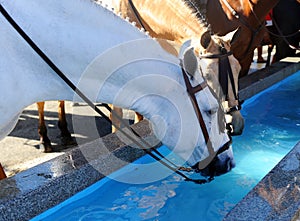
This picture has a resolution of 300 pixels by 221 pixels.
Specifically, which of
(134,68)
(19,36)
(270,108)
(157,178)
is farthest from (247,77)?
(19,36)

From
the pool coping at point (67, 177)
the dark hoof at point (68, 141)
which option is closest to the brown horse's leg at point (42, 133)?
the dark hoof at point (68, 141)

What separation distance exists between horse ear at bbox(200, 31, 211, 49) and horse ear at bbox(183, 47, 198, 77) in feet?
2.08

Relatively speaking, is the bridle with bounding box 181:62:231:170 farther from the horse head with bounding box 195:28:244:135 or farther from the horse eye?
the horse head with bounding box 195:28:244:135

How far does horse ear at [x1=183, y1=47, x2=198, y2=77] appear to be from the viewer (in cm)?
193

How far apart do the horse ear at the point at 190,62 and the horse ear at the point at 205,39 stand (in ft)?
2.08

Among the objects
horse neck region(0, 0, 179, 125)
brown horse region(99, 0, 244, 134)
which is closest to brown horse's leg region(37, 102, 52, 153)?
brown horse region(99, 0, 244, 134)

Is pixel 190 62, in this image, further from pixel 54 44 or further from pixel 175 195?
pixel 175 195

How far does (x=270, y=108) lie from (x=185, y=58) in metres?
3.68

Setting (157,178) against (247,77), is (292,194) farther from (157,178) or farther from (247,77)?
(247,77)

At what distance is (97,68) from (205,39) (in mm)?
1003

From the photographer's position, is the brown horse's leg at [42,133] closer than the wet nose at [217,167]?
No

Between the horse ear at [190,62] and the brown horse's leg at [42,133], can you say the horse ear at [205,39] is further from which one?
the brown horse's leg at [42,133]

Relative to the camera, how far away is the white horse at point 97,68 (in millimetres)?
1743

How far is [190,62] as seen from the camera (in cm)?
196
